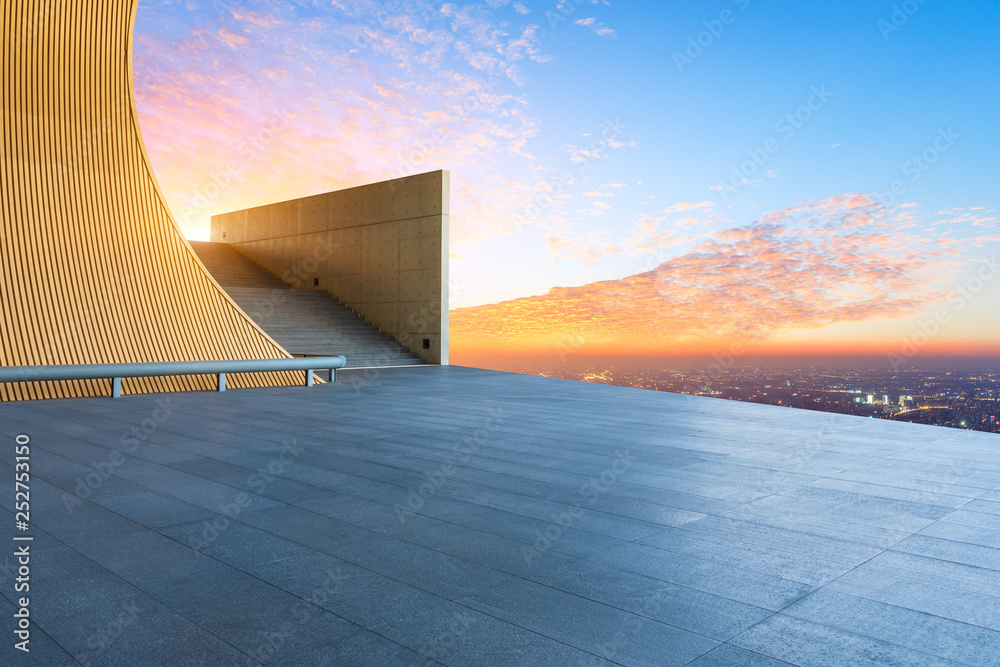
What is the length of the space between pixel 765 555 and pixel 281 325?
1576 centimetres

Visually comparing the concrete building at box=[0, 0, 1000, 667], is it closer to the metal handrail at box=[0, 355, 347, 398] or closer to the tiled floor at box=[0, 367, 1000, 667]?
the tiled floor at box=[0, 367, 1000, 667]

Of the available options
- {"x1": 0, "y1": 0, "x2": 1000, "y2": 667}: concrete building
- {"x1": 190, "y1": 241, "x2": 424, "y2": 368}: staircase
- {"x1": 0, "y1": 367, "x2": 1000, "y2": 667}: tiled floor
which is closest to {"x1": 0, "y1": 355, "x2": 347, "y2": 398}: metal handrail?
{"x1": 0, "y1": 0, "x2": 1000, "y2": 667}: concrete building

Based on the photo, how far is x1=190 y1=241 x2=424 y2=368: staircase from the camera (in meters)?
16.8

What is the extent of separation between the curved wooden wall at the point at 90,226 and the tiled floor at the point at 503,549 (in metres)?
4.21

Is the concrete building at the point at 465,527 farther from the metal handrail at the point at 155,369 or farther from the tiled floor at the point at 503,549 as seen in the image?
the metal handrail at the point at 155,369

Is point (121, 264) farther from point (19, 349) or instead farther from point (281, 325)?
point (281, 325)

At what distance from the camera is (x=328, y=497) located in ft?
13.4

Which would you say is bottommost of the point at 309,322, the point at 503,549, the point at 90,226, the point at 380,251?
the point at 503,549

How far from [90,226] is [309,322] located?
7377mm

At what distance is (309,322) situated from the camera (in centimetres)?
1792

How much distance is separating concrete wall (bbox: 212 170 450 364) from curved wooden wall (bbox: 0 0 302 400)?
6.31 meters

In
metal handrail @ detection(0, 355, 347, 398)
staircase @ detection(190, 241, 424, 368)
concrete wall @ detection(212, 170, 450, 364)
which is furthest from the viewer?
concrete wall @ detection(212, 170, 450, 364)

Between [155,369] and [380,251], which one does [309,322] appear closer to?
[380,251]

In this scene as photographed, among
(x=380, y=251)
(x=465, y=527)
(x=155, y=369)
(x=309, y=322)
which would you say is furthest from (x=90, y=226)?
(x=465, y=527)
